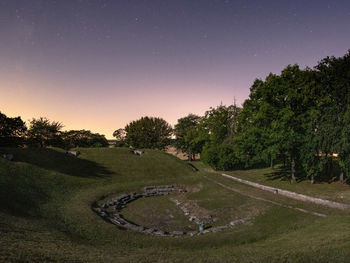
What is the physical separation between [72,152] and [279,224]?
45.9m

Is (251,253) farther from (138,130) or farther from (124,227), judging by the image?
(138,130)

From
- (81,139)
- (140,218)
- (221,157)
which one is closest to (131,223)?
(140,218)

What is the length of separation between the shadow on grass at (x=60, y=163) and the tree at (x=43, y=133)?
1120 inches

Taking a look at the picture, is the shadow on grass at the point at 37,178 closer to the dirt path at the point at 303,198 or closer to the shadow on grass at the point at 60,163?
the shadow on grass at the point at 60,163

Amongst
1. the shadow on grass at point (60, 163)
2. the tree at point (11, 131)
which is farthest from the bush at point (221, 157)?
the tree at point (11, 131)

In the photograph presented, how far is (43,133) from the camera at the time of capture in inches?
2537

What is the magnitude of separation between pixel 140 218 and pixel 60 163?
24.6 meters

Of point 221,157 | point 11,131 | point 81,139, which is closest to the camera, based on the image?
point 221,157

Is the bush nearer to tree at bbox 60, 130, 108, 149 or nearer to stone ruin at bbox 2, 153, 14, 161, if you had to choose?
stone ruin at bbox 2, 153, 14, 161

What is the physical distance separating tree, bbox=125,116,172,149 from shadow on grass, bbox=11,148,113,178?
37.7 metres

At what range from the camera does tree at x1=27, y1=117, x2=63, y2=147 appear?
62969 millimetres

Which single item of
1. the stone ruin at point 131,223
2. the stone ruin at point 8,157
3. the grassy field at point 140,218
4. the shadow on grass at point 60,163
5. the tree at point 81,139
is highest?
the tree at point 81,139

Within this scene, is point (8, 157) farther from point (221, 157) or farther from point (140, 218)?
point (221, 157)

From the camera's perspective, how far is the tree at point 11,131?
5559cm
